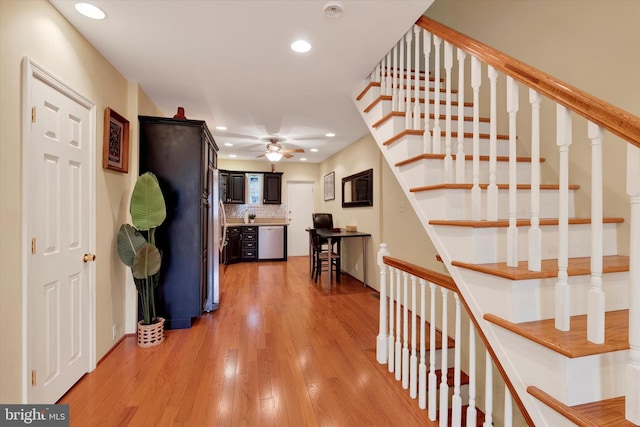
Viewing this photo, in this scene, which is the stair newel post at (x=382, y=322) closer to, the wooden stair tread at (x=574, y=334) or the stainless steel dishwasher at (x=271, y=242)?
the wooden stair tread at (x=574, y=334)

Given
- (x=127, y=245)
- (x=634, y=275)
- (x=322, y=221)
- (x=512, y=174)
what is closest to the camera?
(x=634, y=275)

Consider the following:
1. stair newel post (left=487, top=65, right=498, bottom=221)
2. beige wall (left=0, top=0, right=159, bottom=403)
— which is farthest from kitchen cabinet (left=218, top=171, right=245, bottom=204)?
stair newel post (left=487, top=65, right=498, bottom=221)

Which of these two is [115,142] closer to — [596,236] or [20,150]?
[20,150]

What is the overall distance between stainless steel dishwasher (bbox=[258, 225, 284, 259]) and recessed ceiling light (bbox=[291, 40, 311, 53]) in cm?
500

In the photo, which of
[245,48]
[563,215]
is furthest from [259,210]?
[563,215]

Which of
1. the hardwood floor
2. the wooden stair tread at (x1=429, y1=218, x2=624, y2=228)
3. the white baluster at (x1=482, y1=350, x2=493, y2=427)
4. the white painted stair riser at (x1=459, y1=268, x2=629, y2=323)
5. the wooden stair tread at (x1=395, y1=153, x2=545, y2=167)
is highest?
the wooden stair tread at (x1=395, y1=153, x2=545, y2=167)

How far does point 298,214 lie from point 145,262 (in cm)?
538

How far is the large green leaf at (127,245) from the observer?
2578 millimetres

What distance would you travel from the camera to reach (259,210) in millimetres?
7480

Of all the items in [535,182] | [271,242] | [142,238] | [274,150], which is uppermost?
[274,150]

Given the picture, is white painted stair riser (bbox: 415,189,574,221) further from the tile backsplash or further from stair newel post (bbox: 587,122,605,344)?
the tile backsplash

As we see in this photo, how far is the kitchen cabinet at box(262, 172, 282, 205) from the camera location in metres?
7.34

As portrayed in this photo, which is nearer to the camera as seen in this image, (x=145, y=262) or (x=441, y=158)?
(x=441, y=158)

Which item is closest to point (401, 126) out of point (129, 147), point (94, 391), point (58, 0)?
point (58, 0)
